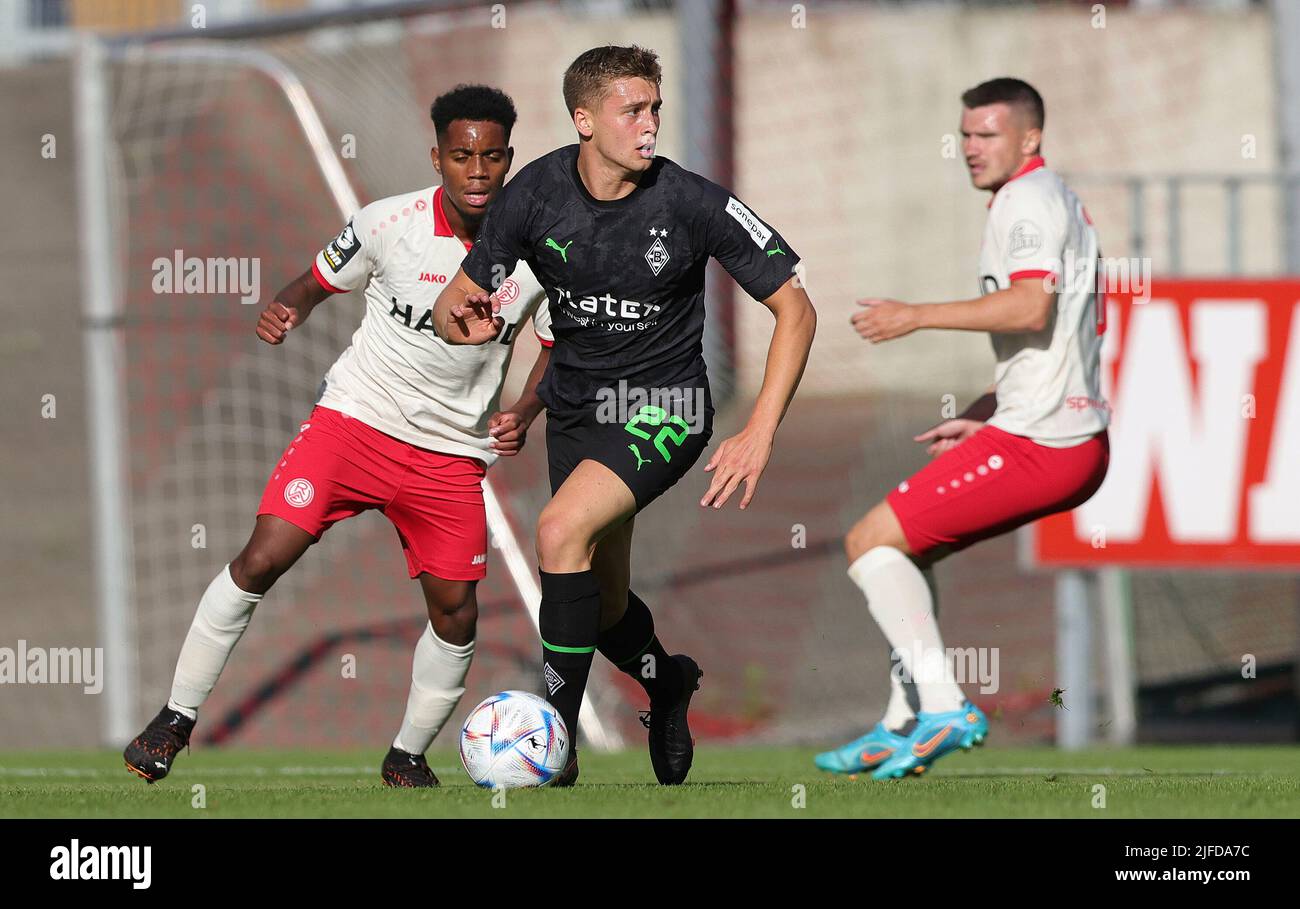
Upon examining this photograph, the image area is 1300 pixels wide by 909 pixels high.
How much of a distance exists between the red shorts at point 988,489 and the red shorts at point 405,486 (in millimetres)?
1473

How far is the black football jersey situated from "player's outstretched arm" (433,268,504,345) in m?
0.05

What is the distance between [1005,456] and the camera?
19.7 feet

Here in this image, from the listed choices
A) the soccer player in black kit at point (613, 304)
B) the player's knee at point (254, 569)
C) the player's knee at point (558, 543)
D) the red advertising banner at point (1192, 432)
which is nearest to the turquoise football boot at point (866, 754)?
the soccer player in black kit at point (613, 304)

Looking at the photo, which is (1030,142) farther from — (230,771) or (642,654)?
(230,771)

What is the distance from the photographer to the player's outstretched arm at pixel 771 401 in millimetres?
5203

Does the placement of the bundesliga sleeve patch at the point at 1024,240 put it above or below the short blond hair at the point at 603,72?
below

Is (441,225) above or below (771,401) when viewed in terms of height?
above

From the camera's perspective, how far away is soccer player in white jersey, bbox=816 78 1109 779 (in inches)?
231

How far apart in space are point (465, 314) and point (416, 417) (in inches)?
38.1

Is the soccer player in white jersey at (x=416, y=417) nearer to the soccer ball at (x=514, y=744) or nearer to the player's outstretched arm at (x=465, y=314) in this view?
the player's outstretched arm at (x=465, y=314)

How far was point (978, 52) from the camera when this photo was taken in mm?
16969
